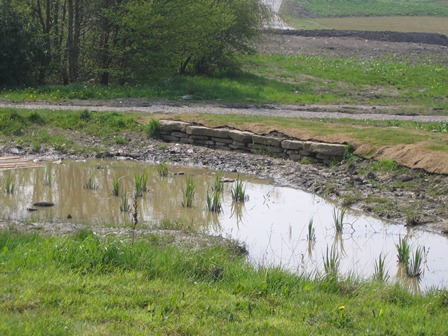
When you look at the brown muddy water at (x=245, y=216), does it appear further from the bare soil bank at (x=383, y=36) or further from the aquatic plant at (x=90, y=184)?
the bare soil bank at (x=383, y=36)

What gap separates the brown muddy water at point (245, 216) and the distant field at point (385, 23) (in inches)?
2122

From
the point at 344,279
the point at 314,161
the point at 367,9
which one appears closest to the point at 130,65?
the point at 314,161

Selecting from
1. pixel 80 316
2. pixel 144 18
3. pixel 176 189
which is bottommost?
pixel 176 189

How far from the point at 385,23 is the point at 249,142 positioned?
6160 centimetres

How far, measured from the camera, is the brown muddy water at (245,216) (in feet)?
36.2

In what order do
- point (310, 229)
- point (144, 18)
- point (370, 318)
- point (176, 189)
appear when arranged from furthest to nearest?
point (144, 18) < point (176, 189) < point (310, 229) < point (370, 318)

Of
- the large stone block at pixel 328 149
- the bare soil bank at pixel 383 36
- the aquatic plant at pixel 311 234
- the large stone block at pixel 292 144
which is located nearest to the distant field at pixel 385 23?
the bare soil bank at pixel 383 36

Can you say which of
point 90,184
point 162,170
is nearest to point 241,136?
point 162,170

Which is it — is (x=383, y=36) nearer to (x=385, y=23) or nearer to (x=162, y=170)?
(x=385, y=23)

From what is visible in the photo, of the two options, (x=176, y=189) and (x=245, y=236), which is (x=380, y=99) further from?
(x=245, y=236)

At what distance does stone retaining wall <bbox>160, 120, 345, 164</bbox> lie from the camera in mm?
17797

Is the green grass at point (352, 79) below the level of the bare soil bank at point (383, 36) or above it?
below

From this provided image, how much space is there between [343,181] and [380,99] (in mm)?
12453

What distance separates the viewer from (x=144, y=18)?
88.0 feet
